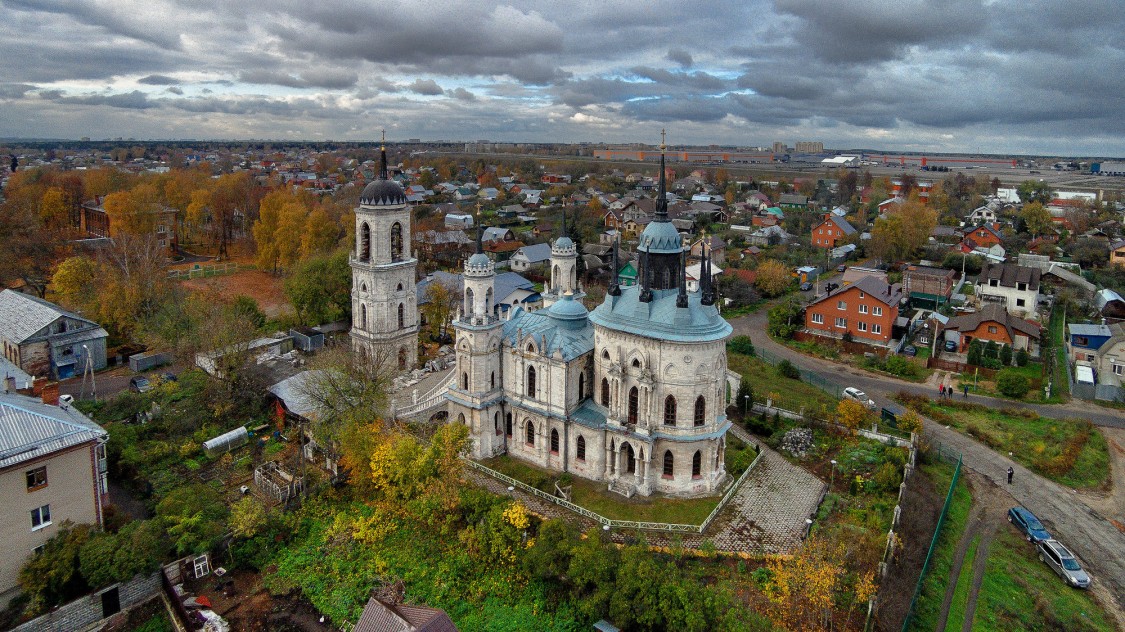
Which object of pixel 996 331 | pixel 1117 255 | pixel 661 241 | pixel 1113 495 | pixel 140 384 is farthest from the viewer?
pixel 1117 255

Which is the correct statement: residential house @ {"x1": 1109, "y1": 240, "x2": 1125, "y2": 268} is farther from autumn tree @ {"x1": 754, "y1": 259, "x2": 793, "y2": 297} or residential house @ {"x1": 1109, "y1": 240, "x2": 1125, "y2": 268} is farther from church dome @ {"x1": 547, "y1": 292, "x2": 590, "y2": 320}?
church dome @ {"x1": 547, "y1": 292, "x2": 590, "y2": 320}

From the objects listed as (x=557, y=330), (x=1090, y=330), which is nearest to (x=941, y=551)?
(x=557, y=330)

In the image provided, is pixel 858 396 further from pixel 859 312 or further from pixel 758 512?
pixel 758 512

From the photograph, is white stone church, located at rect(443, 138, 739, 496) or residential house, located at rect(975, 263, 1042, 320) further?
residential house, located at rect(975, 263, 1042, 320)

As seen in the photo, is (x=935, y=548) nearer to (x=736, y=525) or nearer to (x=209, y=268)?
(x=736, y=525)

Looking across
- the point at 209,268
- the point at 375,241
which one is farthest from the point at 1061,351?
the point at 209,268

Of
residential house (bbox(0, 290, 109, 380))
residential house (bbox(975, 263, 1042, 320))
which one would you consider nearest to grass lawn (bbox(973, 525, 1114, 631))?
residential house (bbox(975, 263, 1042, 320))
